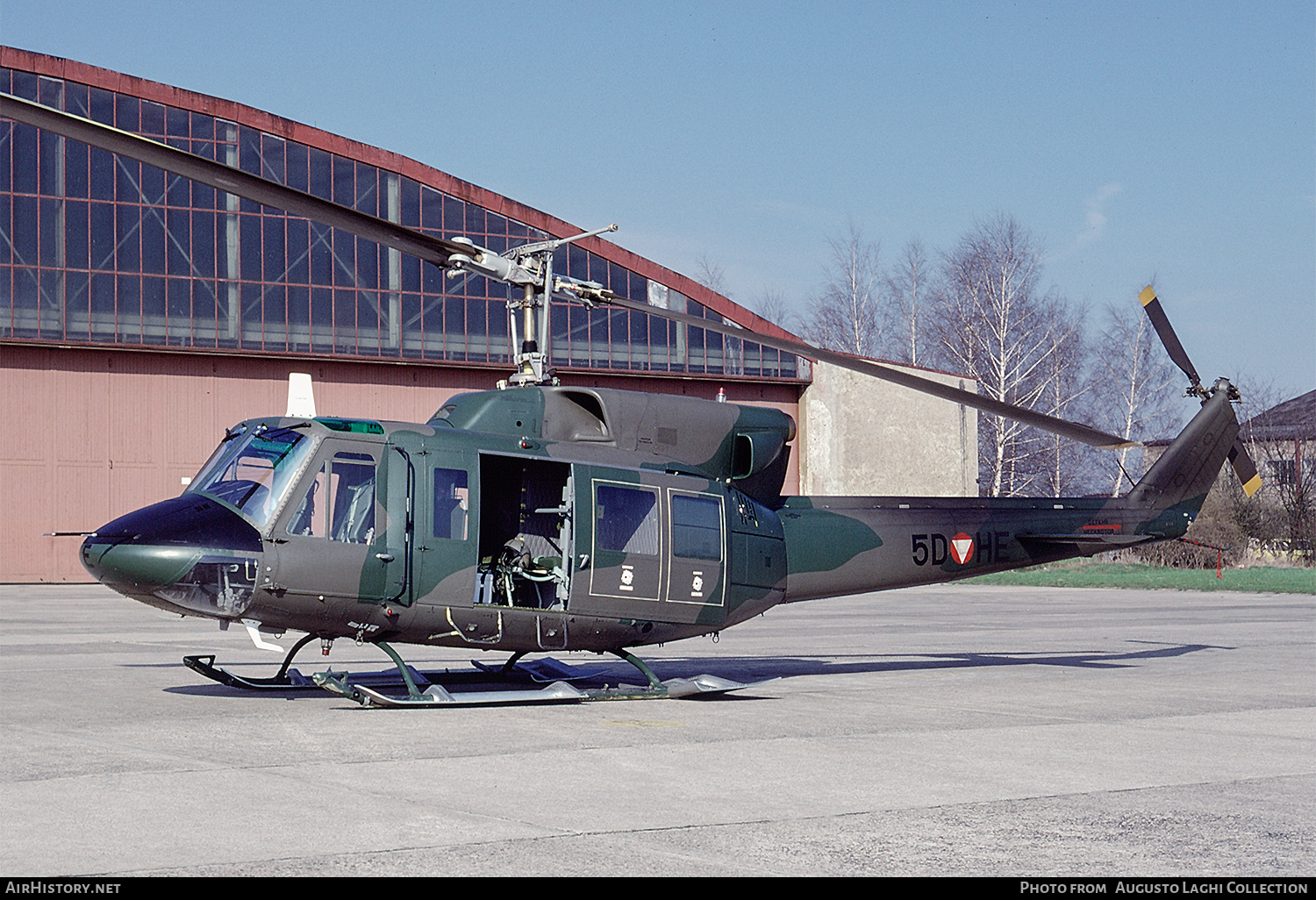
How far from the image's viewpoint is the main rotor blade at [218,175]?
7.42m

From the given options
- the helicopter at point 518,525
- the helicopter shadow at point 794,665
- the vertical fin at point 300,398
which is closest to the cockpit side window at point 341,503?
the helicopter at point 518,525

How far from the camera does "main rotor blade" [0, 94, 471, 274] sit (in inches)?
292

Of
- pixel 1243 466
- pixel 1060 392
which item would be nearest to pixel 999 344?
pixel 1060 392

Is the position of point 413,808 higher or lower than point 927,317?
lower

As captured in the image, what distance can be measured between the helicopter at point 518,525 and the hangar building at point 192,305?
83.7ft

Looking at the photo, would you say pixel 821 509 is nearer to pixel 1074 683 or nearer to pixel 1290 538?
pixel 1074 683

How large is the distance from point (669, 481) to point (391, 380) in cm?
2931

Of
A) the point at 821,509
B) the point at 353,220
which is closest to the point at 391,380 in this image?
the point at 821,509

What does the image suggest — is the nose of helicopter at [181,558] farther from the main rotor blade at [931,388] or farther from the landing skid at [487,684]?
the main rotor blade at [931,388]

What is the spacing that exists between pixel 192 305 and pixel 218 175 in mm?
31331

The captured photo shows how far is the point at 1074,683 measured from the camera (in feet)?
44.4

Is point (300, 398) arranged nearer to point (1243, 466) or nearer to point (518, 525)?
point (518, 525)

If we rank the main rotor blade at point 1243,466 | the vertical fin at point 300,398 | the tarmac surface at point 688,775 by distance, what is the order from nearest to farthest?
1. the tarmac surface at point 688,775
2. the vertical fin at point 300,398
3. the main rotor blade at point 1243,466

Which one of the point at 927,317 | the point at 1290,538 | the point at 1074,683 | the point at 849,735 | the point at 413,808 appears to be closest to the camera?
the point at 413,808
